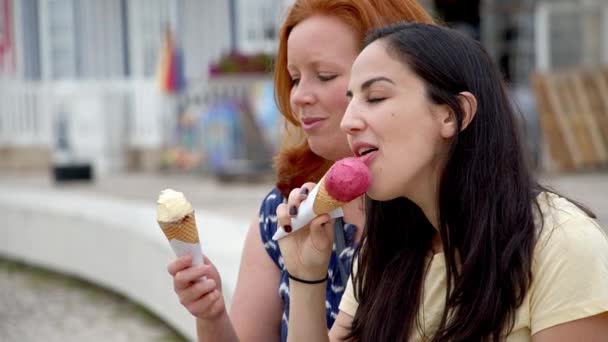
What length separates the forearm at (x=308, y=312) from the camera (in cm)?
230

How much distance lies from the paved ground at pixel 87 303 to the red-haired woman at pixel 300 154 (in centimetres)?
320

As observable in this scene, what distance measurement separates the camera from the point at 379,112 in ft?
6.73

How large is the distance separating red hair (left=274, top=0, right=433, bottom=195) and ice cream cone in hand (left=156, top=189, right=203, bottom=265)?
1.95 feet

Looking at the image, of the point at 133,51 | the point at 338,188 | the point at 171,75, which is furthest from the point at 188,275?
the point at 133,51

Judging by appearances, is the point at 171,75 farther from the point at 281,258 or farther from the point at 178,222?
the point at 178,222

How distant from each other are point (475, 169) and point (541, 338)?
0.32 m

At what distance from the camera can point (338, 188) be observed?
204 cm

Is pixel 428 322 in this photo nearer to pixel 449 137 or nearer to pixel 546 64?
pixel 449 137

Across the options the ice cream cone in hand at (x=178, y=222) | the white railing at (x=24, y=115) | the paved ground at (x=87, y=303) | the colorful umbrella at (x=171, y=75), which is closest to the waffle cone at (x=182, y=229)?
the ice cream cone in hand at (x=178, y=222)

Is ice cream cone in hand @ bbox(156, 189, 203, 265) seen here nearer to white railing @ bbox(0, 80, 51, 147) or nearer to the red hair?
the red hair

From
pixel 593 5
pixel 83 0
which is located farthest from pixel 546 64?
pixel 83 0

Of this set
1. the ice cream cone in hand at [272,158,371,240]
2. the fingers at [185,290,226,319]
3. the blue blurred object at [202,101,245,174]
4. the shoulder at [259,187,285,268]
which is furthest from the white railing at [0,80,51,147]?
the ice cream cone in hand at [272,158,371,240]

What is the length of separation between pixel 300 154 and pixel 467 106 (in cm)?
78

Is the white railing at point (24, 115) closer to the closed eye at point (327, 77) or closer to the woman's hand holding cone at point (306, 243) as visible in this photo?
the closed eye at point (327, 77)
